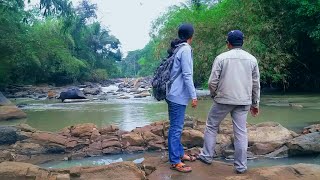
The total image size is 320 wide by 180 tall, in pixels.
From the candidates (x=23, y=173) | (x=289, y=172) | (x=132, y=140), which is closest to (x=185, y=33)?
(x=289, y=172)

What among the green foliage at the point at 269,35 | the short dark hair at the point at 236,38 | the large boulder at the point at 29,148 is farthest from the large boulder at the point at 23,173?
the green foliage at the point at 269,35

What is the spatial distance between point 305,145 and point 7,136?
5.91 meters

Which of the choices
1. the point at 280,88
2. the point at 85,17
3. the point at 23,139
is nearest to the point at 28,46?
the point at 280,88

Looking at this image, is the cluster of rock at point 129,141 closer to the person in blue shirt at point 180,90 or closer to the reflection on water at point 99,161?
the reflection on water at point 99,161

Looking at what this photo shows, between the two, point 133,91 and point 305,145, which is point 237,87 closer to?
point 305,145

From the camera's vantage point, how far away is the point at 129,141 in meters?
7.57

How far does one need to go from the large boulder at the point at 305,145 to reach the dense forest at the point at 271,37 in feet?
41.4

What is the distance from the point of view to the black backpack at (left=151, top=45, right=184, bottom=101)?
4.69 m

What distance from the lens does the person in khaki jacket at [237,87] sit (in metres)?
4.52

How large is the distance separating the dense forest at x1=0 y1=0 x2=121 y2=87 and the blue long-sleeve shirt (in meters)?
5.90

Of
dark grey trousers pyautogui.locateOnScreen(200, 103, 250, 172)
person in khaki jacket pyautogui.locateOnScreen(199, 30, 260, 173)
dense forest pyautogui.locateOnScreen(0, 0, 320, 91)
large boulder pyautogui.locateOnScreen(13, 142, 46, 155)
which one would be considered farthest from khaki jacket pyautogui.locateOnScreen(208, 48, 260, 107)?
dense forest pyautogui.locateOnScreen(0, 0, 320, 91)

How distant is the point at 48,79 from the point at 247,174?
42.3 metres

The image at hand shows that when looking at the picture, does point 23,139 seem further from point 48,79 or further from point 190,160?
point 48,79

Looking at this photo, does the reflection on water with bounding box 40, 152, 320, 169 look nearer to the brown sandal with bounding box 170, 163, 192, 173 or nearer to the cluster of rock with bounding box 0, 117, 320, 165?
the cluster of rock with bounding box 0, 117, 320, 165
